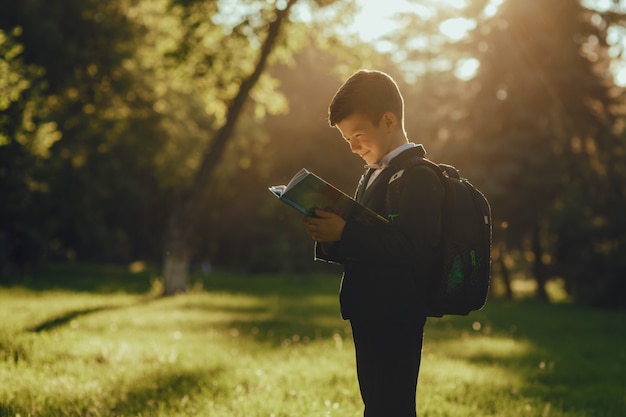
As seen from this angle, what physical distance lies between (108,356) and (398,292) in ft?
16.7

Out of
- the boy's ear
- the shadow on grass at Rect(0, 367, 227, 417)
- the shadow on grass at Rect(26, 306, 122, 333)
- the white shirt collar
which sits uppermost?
the boy's ear

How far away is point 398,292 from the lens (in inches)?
122

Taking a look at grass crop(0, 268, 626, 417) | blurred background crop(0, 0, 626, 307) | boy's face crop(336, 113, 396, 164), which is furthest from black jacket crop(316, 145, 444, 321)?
blurred background crop(0, 0, 626, 307)

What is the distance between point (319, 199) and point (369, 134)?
446 millimetres

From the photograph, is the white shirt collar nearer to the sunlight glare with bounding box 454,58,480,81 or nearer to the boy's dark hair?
the boy's dark hair

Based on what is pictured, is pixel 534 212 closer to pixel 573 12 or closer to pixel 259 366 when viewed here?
pixel 573 12

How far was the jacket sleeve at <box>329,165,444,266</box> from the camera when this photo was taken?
9.93ft

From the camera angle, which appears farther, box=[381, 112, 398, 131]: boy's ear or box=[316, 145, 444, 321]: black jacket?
box=[381, 112, 398, 131]: boy's ear

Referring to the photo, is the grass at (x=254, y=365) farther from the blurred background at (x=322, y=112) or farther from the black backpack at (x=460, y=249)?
the blurred background at (x=322, y=112)

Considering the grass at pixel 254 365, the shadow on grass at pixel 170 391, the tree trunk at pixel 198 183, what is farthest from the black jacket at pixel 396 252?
the tree trunk at pixel 198 183

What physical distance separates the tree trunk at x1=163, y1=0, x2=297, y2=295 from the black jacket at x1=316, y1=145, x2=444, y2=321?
15.1 meters

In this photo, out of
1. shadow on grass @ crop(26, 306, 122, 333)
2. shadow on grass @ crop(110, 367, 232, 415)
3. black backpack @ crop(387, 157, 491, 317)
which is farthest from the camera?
shadow on grass @ crop(26, 306, 122, 333)

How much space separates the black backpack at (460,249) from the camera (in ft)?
10.1

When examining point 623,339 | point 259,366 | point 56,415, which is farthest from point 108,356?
point 623,339
